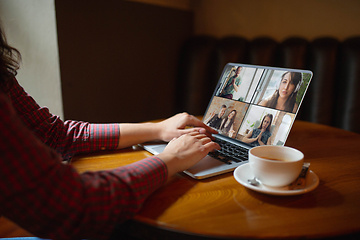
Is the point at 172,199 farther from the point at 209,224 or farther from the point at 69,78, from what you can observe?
the point at 69,78

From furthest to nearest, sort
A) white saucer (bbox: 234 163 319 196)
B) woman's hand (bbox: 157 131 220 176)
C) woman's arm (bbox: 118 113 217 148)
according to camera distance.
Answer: woman's arm (bbox: 118 113 217 148)
woman's hand (bbox: 157 131 220 176)
white saucer (bbox: 234 163 319 196)

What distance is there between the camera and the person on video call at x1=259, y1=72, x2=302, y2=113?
33.6 inches

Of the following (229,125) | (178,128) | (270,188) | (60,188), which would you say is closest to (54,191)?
(60,188)

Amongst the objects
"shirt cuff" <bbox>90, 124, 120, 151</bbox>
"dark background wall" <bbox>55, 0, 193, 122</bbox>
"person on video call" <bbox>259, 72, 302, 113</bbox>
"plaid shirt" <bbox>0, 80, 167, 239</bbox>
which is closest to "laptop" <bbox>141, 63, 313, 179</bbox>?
"person on video call" <bbox>259, 72, 302, 113</bbox>

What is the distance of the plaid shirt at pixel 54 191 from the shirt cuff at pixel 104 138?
32 cm

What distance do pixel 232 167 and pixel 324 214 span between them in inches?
10.0

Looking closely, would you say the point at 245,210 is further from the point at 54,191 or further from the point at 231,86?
the point at 231,86

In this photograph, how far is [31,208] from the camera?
47 centimetres

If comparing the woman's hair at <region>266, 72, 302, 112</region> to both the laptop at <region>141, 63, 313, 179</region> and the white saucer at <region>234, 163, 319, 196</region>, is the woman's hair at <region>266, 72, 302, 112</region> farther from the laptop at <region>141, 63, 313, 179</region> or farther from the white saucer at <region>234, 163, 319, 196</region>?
the white saucer at <region>234, 163, 319, 196</region>

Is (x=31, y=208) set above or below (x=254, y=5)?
below

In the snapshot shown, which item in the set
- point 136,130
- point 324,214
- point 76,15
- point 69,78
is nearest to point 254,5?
point 76,15

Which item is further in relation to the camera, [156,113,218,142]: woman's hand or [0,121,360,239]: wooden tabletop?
[156,113,218,142]: woman's hand

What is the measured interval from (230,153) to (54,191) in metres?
0.53

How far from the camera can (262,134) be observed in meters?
0.88
